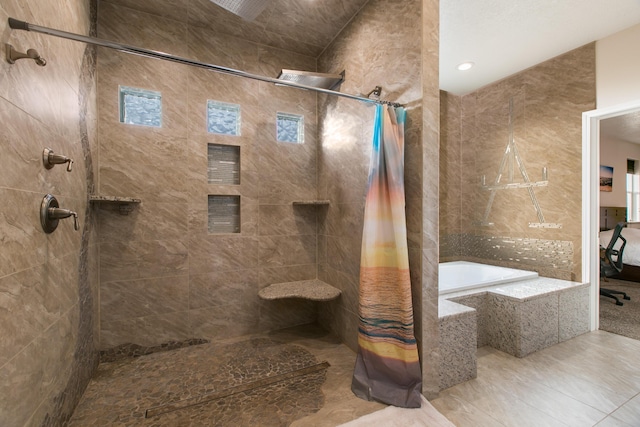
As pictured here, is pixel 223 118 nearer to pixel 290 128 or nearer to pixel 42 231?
pixel 290 128

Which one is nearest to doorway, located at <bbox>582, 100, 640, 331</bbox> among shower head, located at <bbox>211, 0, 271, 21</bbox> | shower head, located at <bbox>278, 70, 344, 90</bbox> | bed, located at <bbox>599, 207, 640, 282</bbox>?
shower head, located at <bbox>278, 70, 344, 90</bbox>

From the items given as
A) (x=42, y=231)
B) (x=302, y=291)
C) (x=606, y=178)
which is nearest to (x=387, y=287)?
(x=302, y=291)

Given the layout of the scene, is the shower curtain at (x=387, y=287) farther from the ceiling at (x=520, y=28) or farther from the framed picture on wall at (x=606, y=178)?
the framed picture on wall at (x=606, y=178)

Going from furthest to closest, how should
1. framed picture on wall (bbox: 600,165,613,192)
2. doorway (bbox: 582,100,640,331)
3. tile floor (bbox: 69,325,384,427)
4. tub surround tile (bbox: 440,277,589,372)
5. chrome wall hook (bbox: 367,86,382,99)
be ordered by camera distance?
framed picture on wall (bbox: 600,165,613,192)
doorway (bbox: 582,100,640,331)
tub surround tile (bbox: 440,277,589,372)
chrome wall hook (bbox: 367,86,382,99)
tile floor (bbox: 69,325,384,427)

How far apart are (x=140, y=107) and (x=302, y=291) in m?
2.00

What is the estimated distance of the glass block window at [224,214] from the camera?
2398 millimetres

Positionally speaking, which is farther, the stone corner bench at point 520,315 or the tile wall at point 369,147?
the stone corner bench at point 520,315

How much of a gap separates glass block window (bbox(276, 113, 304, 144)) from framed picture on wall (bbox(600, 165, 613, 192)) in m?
6.32

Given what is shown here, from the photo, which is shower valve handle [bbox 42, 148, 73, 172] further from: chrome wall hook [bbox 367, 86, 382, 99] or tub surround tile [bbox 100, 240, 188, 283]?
chrome wall hook [bbox 367, 86, 382, 99]

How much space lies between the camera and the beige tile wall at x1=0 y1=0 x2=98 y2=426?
92cm

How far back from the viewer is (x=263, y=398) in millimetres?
1599

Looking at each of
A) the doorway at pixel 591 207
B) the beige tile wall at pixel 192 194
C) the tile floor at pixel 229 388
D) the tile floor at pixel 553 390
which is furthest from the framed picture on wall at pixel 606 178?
the tile floor at pixel 229 388

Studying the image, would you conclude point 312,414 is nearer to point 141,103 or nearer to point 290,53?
point 141,103

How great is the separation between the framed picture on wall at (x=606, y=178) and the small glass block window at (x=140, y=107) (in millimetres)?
7562
